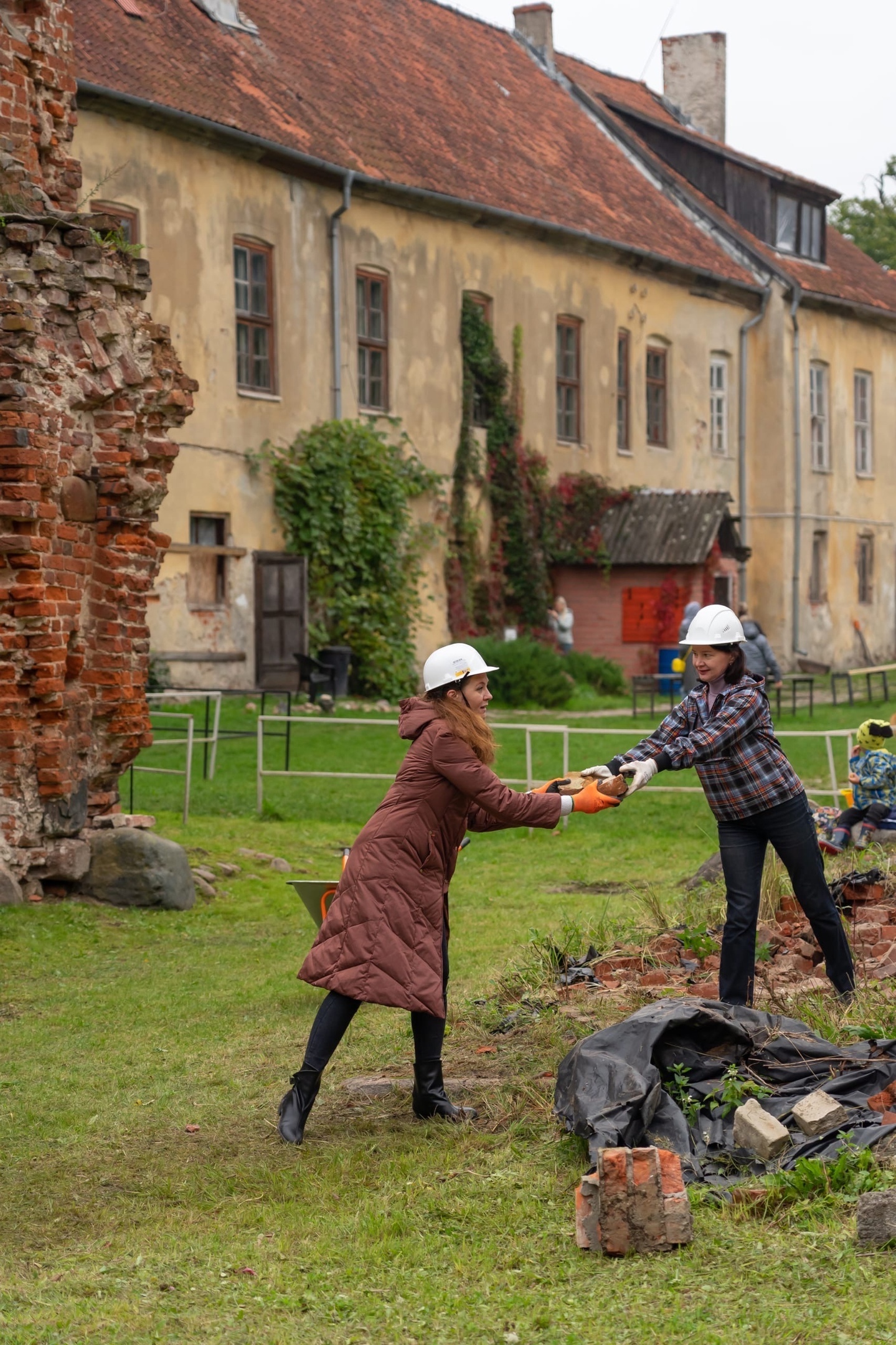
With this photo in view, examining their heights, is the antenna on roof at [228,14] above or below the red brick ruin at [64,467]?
above

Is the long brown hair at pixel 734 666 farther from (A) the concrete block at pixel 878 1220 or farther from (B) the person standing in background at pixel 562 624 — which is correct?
(B) the person standing in background at pixel 562 624

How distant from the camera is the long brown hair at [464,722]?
6.60 metres

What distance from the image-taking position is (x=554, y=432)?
32.7 meters

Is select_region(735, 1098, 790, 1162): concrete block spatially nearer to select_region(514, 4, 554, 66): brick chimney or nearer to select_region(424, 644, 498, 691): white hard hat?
select_region(424, 644, 498, 691): white hard hat

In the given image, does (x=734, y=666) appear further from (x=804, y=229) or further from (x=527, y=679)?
(x=804, y=229)

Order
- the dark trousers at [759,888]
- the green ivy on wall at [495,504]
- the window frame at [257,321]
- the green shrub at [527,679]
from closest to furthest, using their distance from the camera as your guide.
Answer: the dark trousers at [759,888]
the window frame at [257,321]
the green shrub at [527,679]
the green ivy on wall at [495,504]

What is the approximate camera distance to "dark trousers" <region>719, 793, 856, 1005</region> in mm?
7383

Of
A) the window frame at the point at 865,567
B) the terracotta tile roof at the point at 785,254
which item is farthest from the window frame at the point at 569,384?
the window frame at the point at 865,567

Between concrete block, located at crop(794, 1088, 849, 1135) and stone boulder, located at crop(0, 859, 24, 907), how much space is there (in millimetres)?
6830

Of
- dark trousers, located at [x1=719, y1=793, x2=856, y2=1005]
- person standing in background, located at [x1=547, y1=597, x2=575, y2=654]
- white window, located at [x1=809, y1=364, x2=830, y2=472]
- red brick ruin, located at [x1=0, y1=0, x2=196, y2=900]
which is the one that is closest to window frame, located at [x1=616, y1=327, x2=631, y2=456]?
person standing in background, located at [x1=547, y1=597, x2=575, y2=654]

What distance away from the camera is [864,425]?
42062 mm

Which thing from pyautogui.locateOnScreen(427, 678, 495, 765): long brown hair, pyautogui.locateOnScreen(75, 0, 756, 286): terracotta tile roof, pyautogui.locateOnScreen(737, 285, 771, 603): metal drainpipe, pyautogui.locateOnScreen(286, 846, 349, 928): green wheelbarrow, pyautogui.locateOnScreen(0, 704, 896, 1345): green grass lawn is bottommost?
pyautogui.locateOnScreen(0, 704, 896, 1345): green grass lawn

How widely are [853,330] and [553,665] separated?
58.0ft

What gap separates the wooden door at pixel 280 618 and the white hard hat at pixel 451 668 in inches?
747
